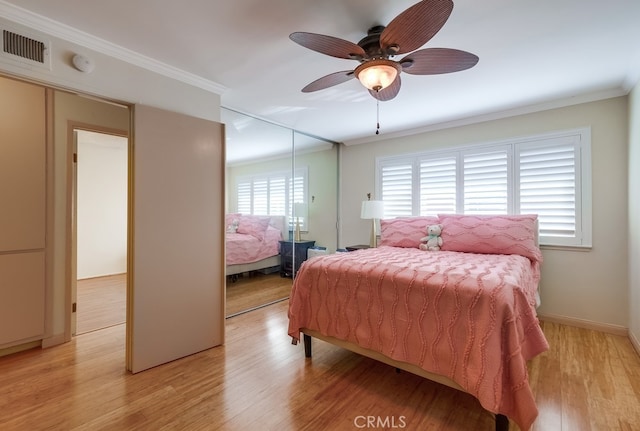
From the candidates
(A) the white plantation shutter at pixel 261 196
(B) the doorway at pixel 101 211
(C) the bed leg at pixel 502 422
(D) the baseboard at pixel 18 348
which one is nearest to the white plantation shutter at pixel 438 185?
(A) the white plantation shutter at pixel 261 196

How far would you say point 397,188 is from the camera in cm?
427

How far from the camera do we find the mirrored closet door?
→ 3.44m

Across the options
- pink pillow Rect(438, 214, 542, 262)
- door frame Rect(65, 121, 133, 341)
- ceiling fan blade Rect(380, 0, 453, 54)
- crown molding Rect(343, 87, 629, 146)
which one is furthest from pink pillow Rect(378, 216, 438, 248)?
door frame Rect(65, 121, 133, 341)

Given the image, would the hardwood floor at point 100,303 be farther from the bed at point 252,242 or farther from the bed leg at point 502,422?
the bed leg at point 502,422

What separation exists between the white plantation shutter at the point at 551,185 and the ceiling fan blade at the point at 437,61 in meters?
2.11

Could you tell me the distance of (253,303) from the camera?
3736 mm

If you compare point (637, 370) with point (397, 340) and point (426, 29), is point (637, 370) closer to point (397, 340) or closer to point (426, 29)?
point (397, 340)

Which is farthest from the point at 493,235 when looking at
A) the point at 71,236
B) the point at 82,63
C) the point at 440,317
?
the point at 71,236

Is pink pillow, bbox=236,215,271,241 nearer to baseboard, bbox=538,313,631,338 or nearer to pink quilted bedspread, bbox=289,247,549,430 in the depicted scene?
pink quilted bedspread, bbox=289,247,549,430

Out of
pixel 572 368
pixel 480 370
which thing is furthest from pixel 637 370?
pixel 480 370

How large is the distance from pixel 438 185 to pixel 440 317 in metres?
2.62

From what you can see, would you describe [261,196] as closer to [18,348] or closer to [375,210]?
[375,210]

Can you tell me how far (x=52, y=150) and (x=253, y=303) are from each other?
2618 millimetres

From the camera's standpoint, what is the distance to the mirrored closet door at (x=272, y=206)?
3.44m
